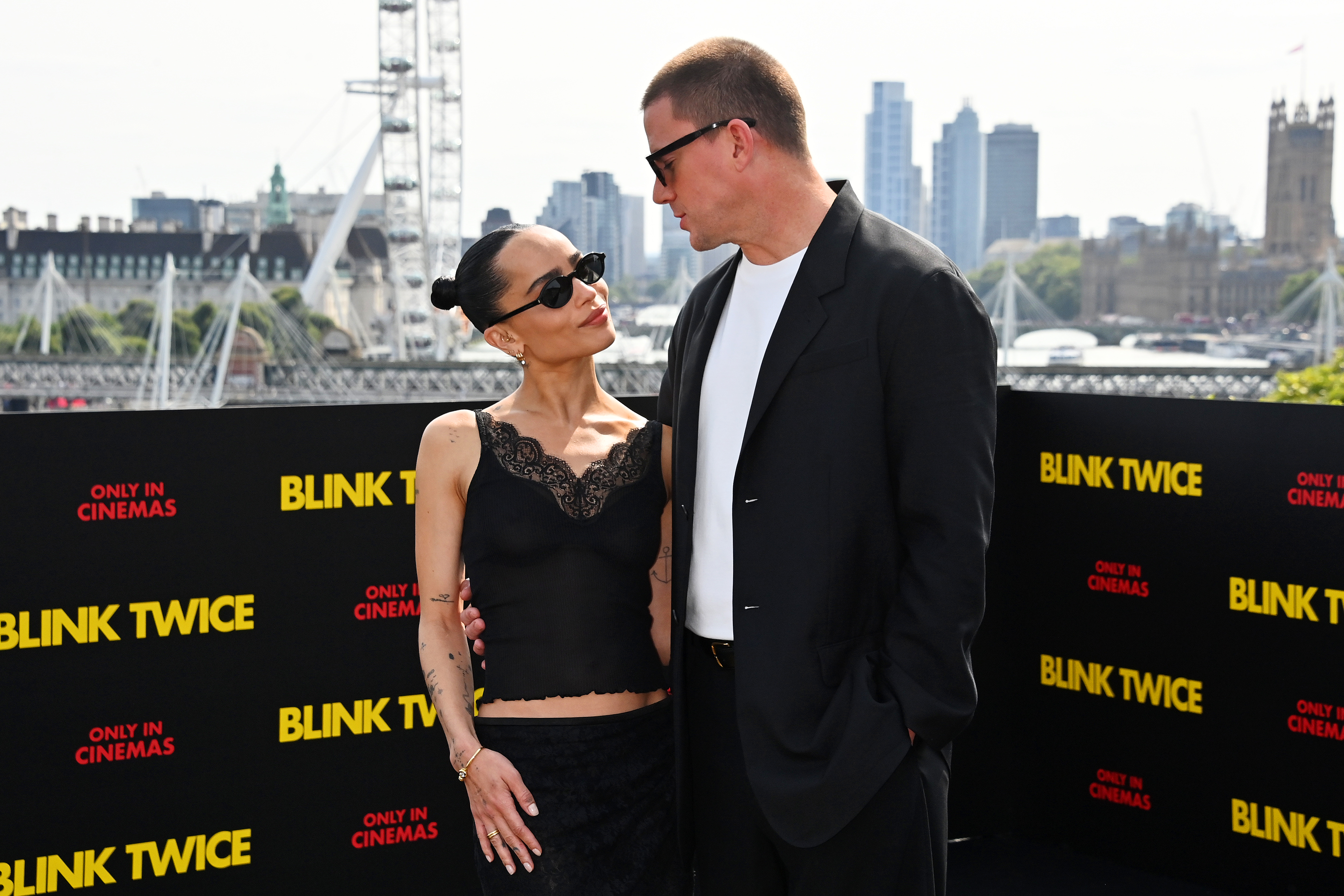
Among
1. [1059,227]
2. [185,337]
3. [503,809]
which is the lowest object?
[503,809]

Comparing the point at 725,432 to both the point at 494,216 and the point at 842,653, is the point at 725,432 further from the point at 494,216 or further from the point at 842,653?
the point at 494,216

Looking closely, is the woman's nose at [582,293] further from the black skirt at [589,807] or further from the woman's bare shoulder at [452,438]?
the black skirt at [589,807]

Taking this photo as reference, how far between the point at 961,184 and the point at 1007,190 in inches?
181

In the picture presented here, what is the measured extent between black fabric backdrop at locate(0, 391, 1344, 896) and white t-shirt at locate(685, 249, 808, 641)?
149cm

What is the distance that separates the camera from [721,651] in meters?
1.94

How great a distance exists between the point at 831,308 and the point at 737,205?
241 mm

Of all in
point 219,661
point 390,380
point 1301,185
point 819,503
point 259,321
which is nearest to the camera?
point 819,503

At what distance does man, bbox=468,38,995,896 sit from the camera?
1.75 m


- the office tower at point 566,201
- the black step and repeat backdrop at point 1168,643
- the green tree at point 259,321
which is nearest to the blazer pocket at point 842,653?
the black step and repeat backdrop at point 1168,643

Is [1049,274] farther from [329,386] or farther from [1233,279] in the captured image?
[329,386]

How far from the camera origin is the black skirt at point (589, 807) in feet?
6.31

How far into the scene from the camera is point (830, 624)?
70.7 inches

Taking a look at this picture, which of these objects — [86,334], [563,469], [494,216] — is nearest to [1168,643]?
[563,469]

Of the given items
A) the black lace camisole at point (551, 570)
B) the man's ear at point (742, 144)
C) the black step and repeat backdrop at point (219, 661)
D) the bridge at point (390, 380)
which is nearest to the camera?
the man's ear at point (742, 144)
